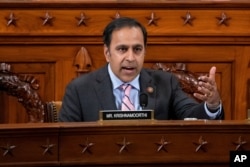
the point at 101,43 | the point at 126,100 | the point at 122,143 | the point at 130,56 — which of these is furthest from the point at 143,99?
the point at 101,43

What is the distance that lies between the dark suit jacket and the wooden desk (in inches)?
22.3

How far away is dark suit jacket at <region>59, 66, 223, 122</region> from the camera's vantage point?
2578 mm

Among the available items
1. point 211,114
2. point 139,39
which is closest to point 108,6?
point 139,39

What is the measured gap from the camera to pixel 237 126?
Answer: 6.41 feet

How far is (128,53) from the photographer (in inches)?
106

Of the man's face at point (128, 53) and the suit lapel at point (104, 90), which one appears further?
the man's face at point (128, 53)

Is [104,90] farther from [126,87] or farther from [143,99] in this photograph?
[143,99]

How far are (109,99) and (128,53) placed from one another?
0.22 m

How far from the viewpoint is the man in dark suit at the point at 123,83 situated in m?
2.60

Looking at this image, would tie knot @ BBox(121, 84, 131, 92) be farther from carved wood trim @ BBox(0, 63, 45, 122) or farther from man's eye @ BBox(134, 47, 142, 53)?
carved wood trim @ BBox(0, 63, 45, 122)

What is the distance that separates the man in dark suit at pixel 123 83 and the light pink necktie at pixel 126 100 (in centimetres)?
Result: 1

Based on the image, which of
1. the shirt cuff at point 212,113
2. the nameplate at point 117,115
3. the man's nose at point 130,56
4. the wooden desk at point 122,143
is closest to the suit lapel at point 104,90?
the man's nose at point 130,56

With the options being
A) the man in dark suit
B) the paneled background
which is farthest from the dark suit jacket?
the paneled background

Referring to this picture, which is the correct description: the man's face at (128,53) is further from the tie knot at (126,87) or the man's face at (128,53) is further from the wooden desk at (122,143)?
the wooden desk at (122,143)
